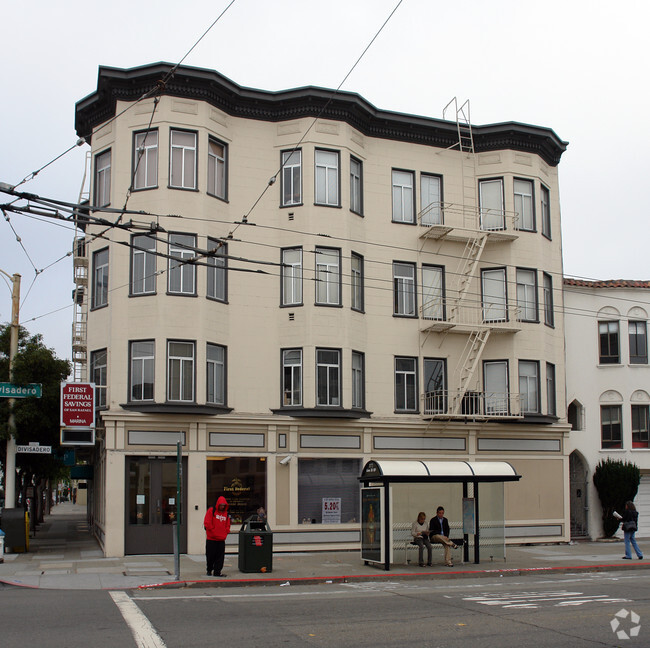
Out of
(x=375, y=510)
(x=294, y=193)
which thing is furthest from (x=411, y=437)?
(x=294, y=193)

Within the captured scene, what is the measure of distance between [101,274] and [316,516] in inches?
379

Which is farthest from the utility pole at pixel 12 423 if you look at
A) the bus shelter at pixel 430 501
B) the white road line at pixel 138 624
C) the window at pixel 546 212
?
the window at pixel 546 212

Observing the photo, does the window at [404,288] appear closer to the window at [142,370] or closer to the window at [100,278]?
the window at [142,370]

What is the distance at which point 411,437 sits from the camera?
86.9 ft

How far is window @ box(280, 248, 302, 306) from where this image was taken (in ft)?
83.7

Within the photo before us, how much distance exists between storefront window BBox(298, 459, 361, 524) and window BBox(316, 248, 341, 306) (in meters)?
4.92

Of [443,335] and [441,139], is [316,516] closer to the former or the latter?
[443,335]

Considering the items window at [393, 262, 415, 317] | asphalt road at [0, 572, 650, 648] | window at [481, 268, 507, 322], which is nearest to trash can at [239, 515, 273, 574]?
asphalt road at [0, 572, 650, 648]

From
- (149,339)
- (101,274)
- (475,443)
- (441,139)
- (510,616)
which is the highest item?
(441,139)

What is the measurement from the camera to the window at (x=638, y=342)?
31.3 m

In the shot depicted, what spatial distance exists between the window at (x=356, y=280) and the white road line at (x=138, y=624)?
13051 millimetres

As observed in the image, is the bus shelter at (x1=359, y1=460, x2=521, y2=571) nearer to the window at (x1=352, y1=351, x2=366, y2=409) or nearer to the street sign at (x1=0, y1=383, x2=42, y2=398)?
the window at (x1=352, y1=351, x2=366, y2=409)

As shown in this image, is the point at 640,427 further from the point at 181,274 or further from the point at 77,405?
the point at 77,405

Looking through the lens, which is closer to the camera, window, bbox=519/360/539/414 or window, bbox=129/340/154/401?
window, bbox=129/340/154/401
